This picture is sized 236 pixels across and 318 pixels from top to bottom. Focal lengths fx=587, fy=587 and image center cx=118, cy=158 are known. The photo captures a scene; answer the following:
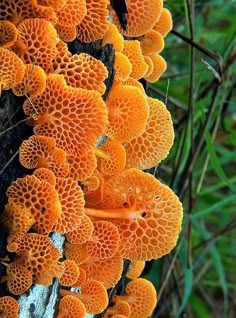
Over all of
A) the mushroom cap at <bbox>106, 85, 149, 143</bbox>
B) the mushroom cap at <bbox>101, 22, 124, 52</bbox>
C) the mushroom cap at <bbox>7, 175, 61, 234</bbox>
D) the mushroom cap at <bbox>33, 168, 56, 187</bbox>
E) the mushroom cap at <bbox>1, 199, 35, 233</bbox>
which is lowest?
the mushroom cap at <bbox>1, 199, 35, 233</bbox>

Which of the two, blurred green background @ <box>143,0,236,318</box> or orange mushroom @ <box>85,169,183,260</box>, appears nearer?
orange mushroom @ <box>85,169,183,260</box>

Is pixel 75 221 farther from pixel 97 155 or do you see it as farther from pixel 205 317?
pixel 205 317

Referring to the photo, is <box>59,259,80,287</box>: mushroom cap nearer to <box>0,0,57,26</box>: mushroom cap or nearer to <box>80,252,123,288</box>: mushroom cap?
<box>80,252,123,288</box>: mushroom cap

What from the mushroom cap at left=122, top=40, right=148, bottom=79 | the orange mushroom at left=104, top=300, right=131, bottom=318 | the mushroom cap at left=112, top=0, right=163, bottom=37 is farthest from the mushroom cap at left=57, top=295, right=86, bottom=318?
the mushroom cap at left=112, top=0, right=163, bottom=37

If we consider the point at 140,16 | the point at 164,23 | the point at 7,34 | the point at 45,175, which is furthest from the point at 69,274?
the point at 164,23

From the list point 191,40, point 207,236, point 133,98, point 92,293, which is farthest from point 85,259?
point 207,236

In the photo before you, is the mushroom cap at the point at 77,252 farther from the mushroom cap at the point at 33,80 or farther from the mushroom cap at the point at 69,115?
the mushroom cap at the point at 33,80
